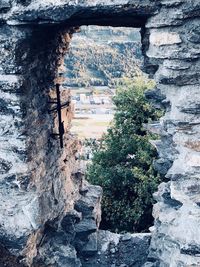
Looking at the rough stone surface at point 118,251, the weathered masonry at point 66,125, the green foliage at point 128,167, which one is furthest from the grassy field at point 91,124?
the weathered masonry at point 66,125

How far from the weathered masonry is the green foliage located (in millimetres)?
3520

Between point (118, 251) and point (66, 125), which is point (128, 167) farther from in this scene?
point (66, 125)

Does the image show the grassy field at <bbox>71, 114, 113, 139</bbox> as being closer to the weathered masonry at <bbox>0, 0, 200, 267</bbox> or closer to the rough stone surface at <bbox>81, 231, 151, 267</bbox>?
the rough stone surface at <bbox>81, 231, 151, 267</bbox>

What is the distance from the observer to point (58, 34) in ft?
15.5

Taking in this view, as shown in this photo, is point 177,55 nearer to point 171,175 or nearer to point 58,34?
point 171,175

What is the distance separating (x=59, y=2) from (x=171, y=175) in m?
1.76

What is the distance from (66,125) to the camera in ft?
18.0

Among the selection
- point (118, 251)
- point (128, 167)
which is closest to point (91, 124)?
point (128, 167)

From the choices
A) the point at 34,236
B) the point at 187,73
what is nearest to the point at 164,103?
the point at 187,73

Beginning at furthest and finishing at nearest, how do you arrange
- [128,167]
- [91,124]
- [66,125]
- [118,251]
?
[91,124]
[128,167]
[118,251]
[66,125]

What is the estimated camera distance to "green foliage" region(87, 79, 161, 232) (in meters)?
8.95

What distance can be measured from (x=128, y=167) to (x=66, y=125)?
177 inches

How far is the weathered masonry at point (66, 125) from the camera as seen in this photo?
3.52 metres

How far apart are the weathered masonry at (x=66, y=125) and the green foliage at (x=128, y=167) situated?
352cm
